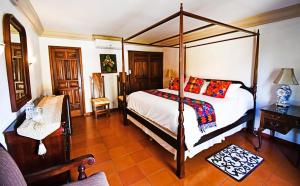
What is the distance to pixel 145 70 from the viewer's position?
206 inches

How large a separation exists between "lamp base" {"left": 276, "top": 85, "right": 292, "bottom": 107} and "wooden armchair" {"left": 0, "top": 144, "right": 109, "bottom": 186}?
9.55 feet

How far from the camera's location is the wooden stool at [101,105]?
3.94m

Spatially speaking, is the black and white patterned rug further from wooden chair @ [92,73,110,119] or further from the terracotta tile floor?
wooden chair @ [92,73,110,119]

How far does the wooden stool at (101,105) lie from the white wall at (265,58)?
290 centimetres

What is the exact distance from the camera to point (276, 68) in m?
2.60

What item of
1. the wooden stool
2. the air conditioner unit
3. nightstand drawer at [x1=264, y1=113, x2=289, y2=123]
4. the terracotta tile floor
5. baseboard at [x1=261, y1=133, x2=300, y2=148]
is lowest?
the terracotta tile floor

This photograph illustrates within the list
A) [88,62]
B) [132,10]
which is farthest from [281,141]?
[88,62]

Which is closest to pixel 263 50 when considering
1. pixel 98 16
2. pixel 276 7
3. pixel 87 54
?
pixel 276 7

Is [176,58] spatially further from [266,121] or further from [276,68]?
[266,121]

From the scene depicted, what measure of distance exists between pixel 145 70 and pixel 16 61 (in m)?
3.78

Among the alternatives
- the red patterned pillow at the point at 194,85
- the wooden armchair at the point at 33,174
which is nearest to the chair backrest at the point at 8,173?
the wooden armchair at the point at 33,174

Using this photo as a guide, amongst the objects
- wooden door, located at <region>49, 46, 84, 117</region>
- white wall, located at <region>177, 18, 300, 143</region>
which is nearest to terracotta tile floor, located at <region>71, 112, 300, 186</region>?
white wall, located at <region>177, 18, 300, 143</region>

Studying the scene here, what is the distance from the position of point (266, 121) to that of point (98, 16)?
11.2 ft

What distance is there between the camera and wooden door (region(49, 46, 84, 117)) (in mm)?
3836
